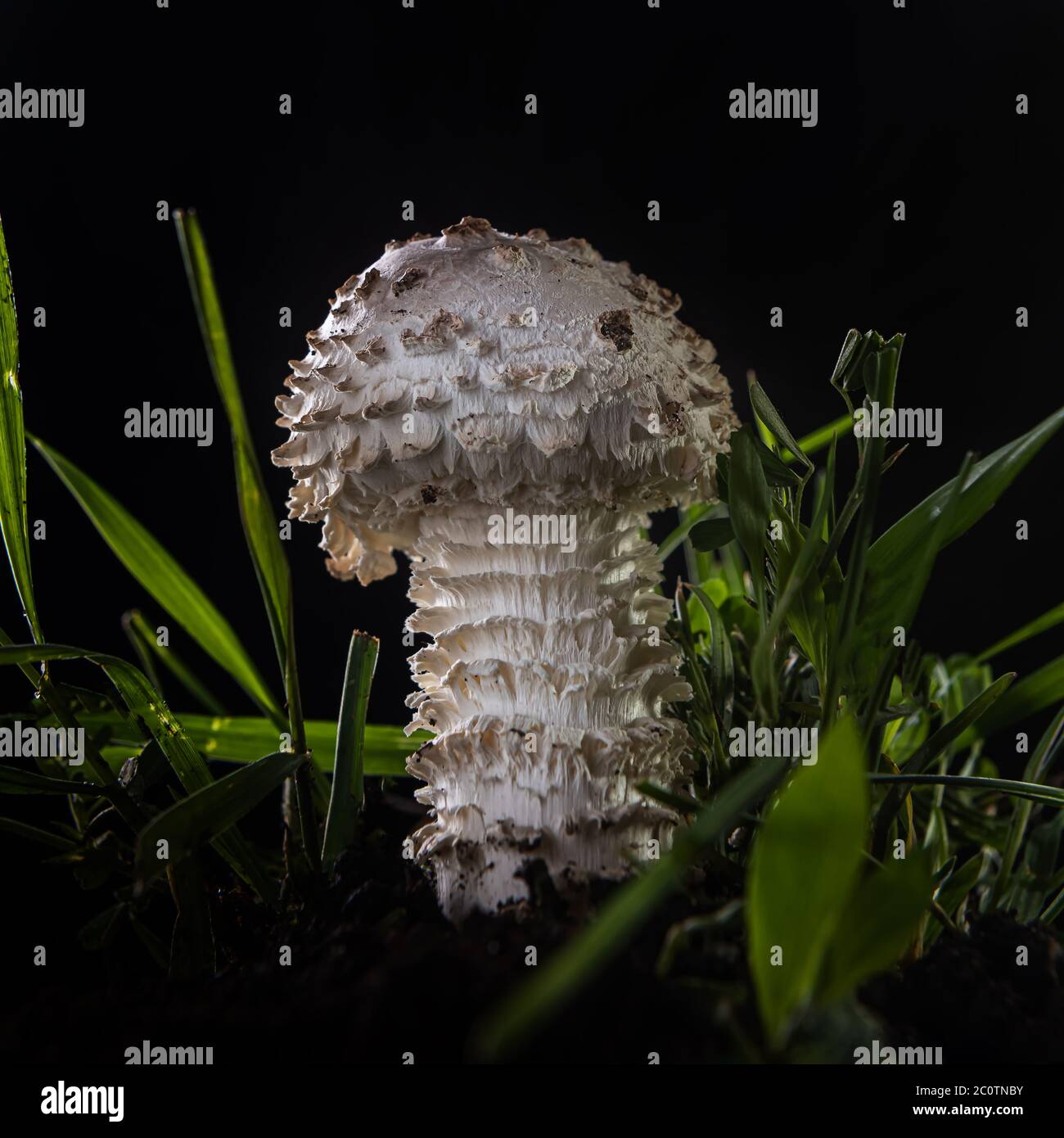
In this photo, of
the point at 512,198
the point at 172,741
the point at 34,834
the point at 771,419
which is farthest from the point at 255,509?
the point at 512,198

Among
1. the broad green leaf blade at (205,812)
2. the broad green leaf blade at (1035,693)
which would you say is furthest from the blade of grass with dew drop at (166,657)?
the broad green leaf blade at (1035,693)

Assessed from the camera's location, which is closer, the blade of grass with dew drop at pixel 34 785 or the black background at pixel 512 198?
the blade of grass with dew drop at pixel 34 785

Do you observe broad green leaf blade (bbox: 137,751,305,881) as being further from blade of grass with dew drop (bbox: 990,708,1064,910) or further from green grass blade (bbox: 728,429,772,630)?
blade of grass with dew drop (bbox: 990,708,1064,910)

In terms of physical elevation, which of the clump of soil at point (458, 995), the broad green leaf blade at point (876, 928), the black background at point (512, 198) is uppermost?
the black background at point (512, 198)

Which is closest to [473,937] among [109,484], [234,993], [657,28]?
[234,993]

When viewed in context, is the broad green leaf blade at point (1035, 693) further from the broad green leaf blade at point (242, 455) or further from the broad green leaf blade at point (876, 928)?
the broad green leaf blade at point (242, 455)

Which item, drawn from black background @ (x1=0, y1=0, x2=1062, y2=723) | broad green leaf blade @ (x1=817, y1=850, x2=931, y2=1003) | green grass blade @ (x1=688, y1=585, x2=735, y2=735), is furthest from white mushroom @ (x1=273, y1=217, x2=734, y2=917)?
black background @ (x1=0, y1=0, x2=1062, y2=723)
